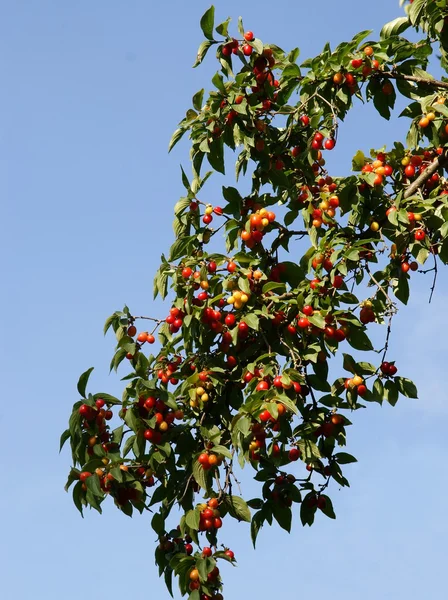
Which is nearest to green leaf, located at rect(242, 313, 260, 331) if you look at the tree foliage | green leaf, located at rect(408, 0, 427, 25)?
the tree foliage

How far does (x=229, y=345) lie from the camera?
5648mm

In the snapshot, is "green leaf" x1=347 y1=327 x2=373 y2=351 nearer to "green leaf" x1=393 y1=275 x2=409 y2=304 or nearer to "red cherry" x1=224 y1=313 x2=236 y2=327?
"green leaf" x1=393 y1=275 x2=409 y2=304

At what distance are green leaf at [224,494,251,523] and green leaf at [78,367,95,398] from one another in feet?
3.37

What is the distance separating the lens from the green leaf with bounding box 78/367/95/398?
18.0 ft

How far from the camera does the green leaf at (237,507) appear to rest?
5285mm

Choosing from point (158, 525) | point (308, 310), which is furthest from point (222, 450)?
point (308, 310)

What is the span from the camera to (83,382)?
5508 mm

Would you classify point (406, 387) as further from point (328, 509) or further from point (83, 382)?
point (83, 382)

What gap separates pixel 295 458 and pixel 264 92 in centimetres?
227

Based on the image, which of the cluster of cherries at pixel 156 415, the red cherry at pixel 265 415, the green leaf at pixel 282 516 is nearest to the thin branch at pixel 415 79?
the red cherry at pixel 265 415

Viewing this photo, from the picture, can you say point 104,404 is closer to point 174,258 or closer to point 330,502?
point 174,258

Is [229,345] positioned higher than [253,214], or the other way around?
[253,214]

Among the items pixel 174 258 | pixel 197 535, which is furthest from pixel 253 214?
pixel 197 535

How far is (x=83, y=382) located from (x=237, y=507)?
114 centimetres
